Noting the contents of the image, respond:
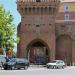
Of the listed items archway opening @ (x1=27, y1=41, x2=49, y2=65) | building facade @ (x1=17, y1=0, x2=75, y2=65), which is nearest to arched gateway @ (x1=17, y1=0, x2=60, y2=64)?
building facade @ (x1=17, y1=0, x2=75, y2=65)

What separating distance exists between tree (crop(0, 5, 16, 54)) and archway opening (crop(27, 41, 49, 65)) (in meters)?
17.1

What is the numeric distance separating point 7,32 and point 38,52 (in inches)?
1089

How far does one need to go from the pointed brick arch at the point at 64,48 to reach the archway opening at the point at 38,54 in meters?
3.87

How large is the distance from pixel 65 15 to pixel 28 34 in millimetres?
29434

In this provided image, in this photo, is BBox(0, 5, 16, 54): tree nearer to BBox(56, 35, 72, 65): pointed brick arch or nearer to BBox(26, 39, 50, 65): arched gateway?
BBox(26, 39, 50, 65): arched gateway

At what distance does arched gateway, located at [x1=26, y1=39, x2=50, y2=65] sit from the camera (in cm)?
8171

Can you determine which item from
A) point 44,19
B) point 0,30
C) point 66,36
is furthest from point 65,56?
point 0,30

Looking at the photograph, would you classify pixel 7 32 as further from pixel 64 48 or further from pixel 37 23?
pixel 64 48

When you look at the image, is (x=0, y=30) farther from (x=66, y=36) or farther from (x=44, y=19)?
(x=66, y=36)

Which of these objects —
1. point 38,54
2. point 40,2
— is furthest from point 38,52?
point 40,2

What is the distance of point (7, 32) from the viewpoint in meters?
63.6

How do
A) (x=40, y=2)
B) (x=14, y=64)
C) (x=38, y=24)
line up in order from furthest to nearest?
(x=38, y=24), (x=40, y=2), (x=14, y=64)

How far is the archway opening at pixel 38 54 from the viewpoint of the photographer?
83812mm

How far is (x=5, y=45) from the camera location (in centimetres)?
6538
